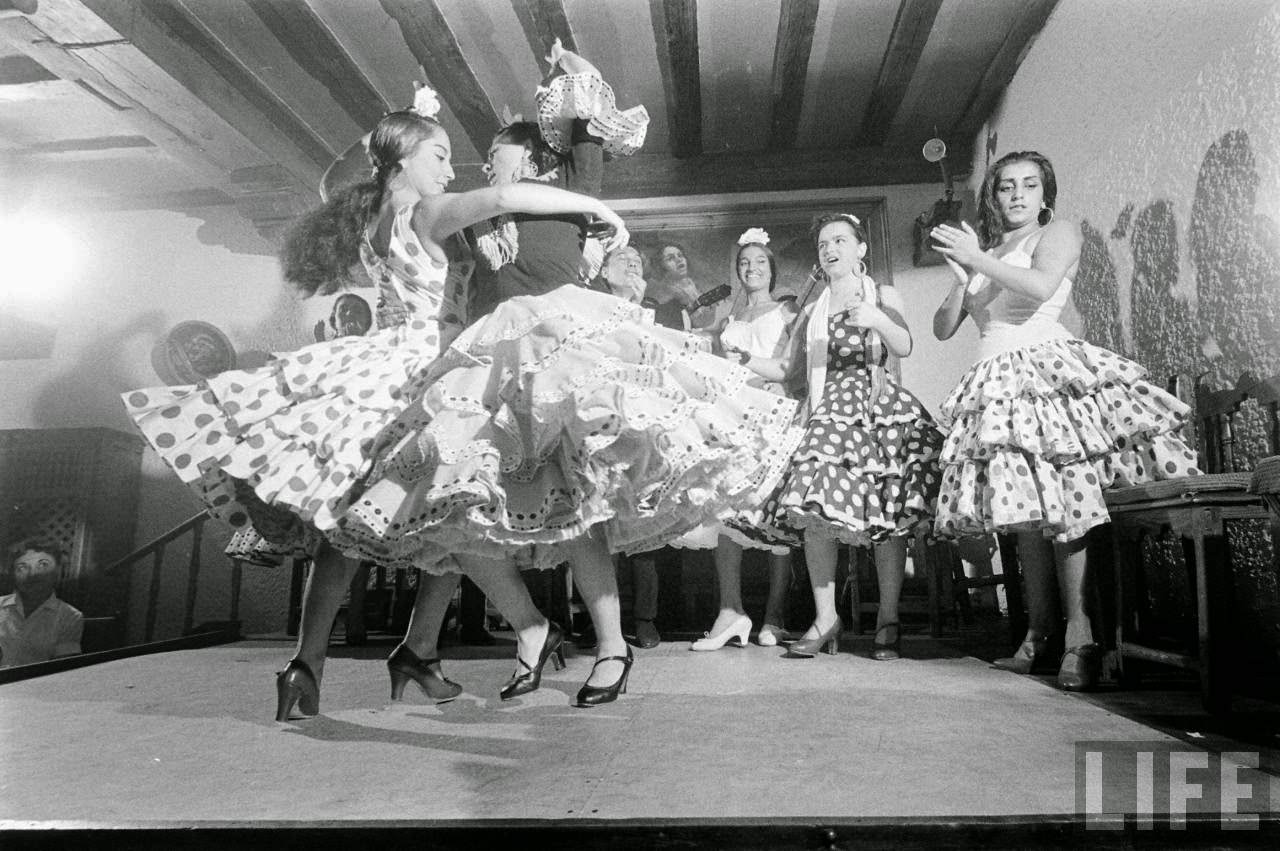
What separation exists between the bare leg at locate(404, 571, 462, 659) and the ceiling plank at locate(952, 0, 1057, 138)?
3255mm

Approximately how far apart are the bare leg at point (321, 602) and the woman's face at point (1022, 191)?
75.9 inches

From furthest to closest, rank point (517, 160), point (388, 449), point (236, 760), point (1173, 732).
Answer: point (517, 160) → point (388, 449) → point (1173, 732) → point (236, 760)

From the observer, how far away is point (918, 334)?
4.07 m

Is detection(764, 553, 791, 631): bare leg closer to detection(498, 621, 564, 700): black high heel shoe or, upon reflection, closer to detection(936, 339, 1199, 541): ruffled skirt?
detection(936, 339, 1199, 541): ruffled skirt

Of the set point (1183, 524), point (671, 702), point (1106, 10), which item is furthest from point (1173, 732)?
point (1106, 10)

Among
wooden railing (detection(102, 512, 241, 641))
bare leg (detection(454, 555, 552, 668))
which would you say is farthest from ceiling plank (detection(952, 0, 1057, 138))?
wooden railing (detection(102, 512, 241, 641))

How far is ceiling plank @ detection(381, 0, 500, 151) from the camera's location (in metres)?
3.01

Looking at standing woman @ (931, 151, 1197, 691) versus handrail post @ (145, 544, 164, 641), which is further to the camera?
handrail post @ (145, 544, 164, 641)

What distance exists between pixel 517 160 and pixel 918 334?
9.44 ft

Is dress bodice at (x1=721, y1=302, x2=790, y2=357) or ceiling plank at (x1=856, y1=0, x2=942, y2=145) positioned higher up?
ceiling plank at (x1=856, y1=0, x2=942, y2=145)

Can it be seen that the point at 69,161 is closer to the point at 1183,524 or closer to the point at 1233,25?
the point at 1183,524

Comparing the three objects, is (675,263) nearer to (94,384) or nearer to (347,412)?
(94,384)

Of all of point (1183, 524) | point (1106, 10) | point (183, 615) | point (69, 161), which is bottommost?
point (183, 615)

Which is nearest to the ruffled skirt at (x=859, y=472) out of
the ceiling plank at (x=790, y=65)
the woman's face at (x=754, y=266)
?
the woman's face at (x=754, y=266)
